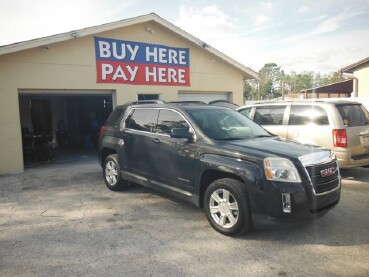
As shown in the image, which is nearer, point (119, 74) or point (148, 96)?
point (119, 74)

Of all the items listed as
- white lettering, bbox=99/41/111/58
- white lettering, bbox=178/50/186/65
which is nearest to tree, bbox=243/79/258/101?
white lettering, bbox=178/50/186/65

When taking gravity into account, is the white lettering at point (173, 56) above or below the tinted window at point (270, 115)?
above

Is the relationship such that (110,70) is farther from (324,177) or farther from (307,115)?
(324,177)

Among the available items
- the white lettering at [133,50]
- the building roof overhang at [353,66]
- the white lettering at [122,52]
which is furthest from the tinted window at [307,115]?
the building roof overhang at [353,66]

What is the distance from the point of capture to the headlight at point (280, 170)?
3.94 meters

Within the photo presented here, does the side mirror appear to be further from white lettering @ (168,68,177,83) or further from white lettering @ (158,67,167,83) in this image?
white lettering @ (168,68,177,83)

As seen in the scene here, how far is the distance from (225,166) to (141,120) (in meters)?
2.38

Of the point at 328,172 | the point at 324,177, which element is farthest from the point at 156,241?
the point at 328,172

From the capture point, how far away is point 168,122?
546 cm

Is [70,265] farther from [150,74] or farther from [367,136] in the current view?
[150,74]

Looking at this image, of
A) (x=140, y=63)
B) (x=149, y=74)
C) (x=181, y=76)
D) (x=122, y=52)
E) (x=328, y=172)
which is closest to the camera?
(x=328, y=172)

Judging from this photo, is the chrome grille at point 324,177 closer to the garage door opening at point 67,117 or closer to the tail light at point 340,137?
the tail light at point 340,137

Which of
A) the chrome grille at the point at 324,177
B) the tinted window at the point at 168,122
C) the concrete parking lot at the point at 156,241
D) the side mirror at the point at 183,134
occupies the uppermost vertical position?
the tinted window at the point at 168,122

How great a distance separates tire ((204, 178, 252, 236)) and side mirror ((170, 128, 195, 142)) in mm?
799
